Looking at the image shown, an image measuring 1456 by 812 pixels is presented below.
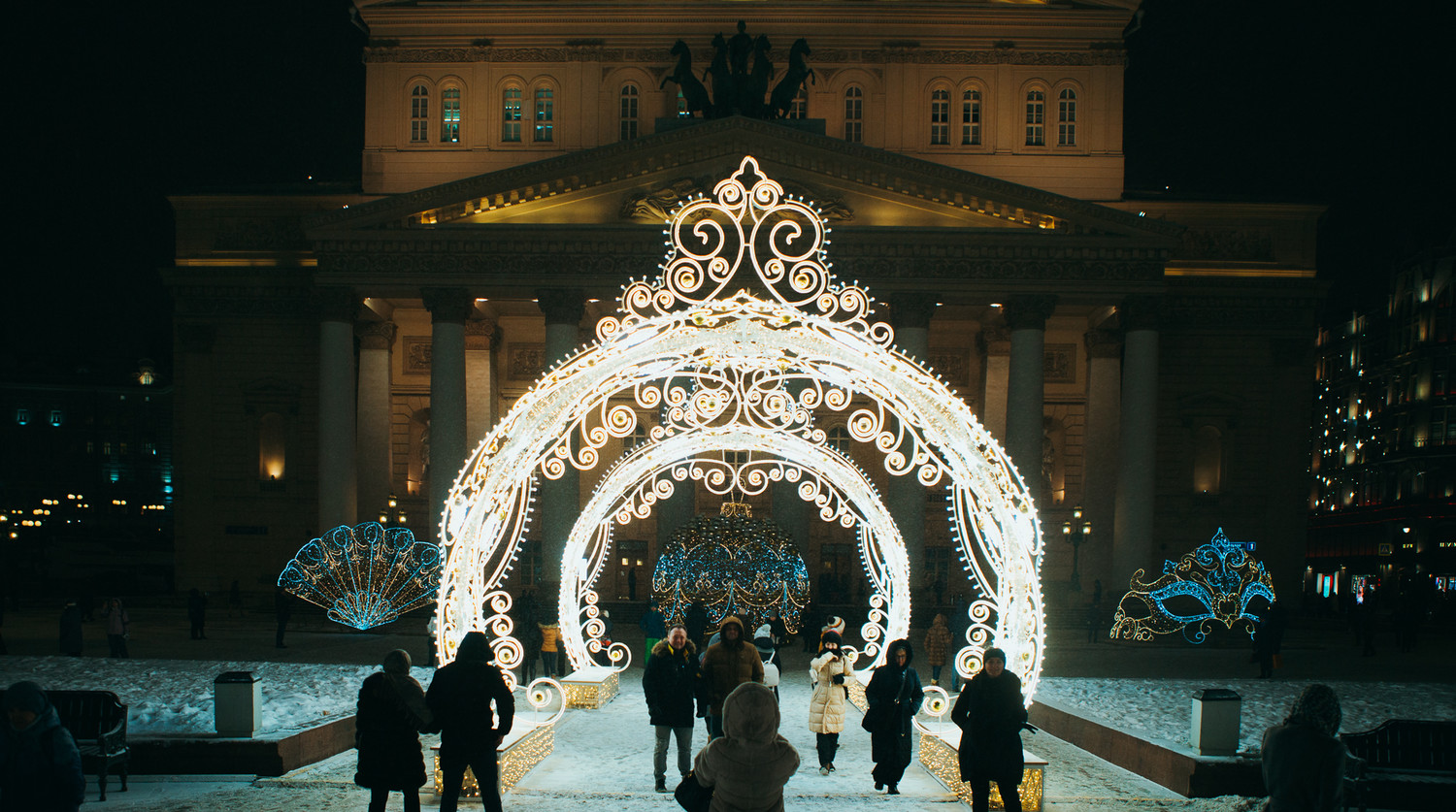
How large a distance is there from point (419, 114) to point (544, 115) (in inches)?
195

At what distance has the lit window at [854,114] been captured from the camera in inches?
2067

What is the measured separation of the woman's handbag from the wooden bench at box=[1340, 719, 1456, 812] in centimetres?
800

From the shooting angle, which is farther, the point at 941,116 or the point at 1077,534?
the point at 941,116

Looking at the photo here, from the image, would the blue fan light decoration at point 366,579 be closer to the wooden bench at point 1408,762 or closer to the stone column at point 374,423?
the stone column at point 374,423

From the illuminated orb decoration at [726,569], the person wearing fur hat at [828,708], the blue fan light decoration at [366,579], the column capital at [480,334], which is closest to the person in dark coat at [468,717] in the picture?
the person wearing fur hat at [828,708]

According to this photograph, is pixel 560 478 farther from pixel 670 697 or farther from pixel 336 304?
pixel 670 697

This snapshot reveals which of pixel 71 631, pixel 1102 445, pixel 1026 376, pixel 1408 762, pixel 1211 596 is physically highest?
pixel 1026 376

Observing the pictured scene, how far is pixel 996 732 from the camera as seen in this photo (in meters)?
11.0

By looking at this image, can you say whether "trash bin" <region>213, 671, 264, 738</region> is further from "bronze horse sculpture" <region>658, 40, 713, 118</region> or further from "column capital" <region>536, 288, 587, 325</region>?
"bronze horse sculpture" <region>658, 40, 713, 118</region>

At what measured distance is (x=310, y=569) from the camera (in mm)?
37031

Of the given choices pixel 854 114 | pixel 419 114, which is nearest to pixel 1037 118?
pixel 854 114

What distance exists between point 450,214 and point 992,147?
2135cm

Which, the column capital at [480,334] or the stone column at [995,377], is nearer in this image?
the column capital at [480,334]

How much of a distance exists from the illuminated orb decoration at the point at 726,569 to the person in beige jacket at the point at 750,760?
16.3 metres
